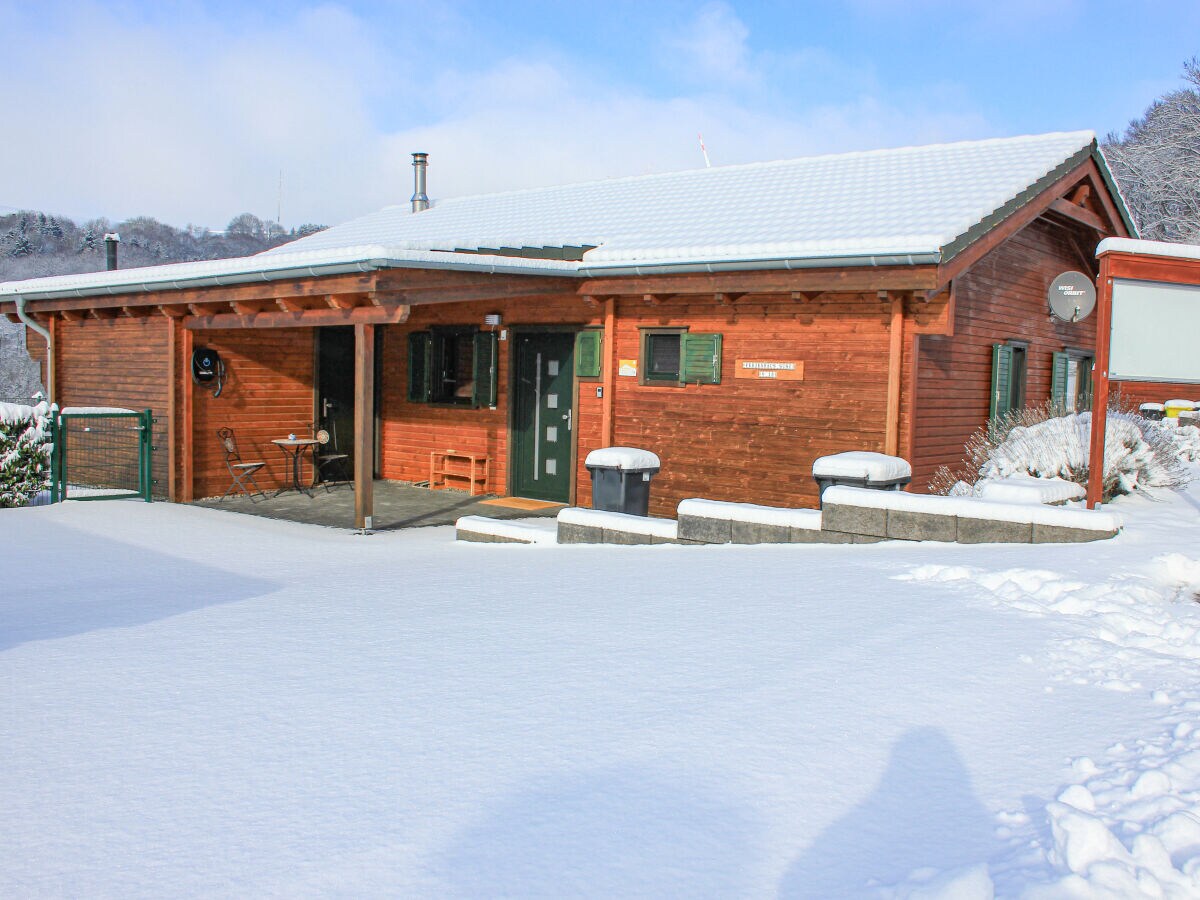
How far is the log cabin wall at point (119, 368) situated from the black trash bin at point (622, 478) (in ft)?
18.5

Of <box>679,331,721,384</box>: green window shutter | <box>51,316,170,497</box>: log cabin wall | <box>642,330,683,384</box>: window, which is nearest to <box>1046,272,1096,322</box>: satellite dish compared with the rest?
<box>679,331,721,384</box>: green window shutter

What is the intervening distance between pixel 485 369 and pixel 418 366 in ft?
4.19

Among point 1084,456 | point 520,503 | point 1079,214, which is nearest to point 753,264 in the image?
point 1084,456

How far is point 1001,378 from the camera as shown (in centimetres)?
1085

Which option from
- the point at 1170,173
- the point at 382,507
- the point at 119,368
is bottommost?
the point at 382,507

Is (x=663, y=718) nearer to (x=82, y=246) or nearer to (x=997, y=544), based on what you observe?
(x=997, y=544)

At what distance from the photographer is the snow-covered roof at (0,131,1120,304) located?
8.64 m

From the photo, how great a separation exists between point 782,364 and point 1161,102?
35582mm

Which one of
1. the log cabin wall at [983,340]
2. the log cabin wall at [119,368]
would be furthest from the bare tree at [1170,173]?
the log cabin wall at [119,368]

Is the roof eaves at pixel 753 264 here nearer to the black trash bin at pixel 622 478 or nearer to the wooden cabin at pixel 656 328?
the wooden cabin at pixel 656 328

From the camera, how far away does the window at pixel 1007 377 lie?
35.0ft

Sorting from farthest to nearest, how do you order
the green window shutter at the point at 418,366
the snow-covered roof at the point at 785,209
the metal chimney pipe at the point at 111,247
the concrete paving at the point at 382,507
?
the metal chimney pipe at the point at 111,247 < the green window shutter at the point at 418,366 < the concrete paving at the point at 382,507 < the snow-covered roof at the point at 785,209

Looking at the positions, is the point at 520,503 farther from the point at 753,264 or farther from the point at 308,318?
the point at 753,264

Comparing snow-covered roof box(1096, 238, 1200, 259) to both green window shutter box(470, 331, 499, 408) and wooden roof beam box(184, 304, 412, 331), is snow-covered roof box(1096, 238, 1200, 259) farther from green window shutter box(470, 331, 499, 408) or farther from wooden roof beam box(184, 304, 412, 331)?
green window shutter box(470, 331, 499, 408)
